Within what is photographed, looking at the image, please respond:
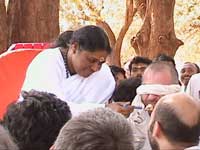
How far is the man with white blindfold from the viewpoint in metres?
3.68

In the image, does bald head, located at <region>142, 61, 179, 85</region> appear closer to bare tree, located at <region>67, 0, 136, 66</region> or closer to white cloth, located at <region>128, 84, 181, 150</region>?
white cloth, located at <region>128, 84, 181, 150</region>

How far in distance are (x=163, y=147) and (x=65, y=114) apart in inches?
17.0

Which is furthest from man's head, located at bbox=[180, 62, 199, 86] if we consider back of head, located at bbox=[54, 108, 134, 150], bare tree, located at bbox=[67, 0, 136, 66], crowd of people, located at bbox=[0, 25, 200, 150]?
bare tree, located at bbox=[67, 0, 136, 66]

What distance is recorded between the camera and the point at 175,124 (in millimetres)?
2730

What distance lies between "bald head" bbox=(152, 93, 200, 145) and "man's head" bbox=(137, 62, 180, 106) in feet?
2.87

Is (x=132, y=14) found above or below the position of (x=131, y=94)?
below

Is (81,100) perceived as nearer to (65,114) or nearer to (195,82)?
(65,114)

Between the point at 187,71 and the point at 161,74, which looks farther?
the point at 187,71

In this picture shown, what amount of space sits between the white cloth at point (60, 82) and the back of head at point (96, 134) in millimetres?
1665

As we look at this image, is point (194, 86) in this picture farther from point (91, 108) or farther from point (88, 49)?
point (91, 108)

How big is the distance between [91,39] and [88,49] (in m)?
0.06

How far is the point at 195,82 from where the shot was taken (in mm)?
5996

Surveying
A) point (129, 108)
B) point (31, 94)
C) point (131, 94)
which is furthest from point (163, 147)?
point (131, 94)

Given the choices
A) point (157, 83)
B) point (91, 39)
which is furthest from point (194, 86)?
point (91, 39)
